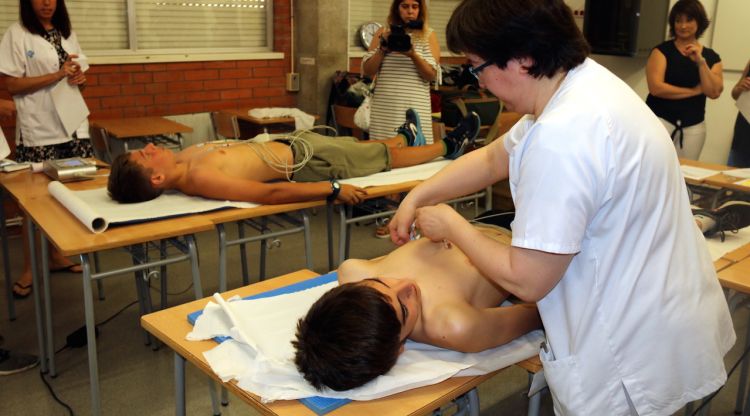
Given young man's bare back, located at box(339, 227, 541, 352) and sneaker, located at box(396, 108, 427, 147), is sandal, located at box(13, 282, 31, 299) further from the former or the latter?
young man's bare back, located at box(339, 227, 541, 352)

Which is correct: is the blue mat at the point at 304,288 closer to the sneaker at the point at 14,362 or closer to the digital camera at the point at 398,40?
the sneaker at the point at 14,362

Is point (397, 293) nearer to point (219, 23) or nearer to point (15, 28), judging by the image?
point (15, 28)

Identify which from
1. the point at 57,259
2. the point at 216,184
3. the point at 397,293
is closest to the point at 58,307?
the point at 57,259

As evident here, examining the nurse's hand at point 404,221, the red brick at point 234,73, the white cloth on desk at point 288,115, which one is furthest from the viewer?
the red brick at point 234,73

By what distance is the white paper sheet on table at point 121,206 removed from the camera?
2334 millimetres

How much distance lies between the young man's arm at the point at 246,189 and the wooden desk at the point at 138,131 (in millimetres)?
1659

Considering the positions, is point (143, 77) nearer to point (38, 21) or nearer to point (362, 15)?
point (38, 21)

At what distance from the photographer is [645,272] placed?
1217 mm

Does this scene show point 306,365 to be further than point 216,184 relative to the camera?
No

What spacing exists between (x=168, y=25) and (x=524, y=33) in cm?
452

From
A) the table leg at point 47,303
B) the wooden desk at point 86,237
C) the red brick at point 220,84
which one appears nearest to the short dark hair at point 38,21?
the wooden desk at point 86,237

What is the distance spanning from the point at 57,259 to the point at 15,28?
130 centimetres

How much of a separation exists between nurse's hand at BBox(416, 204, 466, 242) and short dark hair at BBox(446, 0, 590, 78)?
Answer: 325mm

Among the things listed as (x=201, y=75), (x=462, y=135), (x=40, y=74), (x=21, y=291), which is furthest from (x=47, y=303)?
(x=201, y=75)
